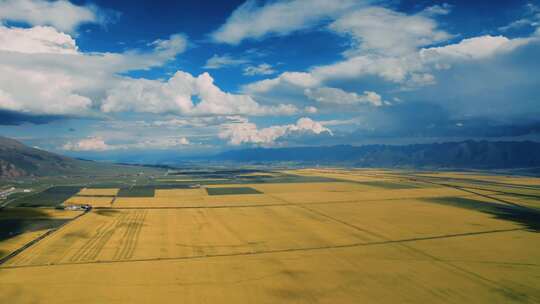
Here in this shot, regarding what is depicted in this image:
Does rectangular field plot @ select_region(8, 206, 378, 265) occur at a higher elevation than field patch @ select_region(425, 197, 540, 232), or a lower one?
lower

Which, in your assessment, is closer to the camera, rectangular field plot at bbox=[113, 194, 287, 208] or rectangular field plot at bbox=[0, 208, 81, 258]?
rectangular field plot at bbox=[0, 208, 81, 258]

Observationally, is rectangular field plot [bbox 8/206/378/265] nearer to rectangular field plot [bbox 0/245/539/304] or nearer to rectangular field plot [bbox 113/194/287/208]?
rectangular field plot [bbox 0/245/539/304]

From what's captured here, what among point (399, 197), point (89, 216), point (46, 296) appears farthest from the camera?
point (399, 197)

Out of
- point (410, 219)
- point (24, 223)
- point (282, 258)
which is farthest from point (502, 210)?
point (24, 223)

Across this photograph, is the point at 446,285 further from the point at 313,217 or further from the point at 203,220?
the point at 203,220

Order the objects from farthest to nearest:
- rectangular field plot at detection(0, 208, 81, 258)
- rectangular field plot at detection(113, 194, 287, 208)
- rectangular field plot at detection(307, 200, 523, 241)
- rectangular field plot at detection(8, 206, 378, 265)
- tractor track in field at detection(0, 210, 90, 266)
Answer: rectangular field plot at detection(113, 194, 287, 208), rectangular field plot at detection(307, 200, 523, 241), rectangular field plot at detection(0, 208, 81, 258), rectangular field plot at detection(8, 206, 378, 265), tractor track in field at detection(0, 210, 90, 266)

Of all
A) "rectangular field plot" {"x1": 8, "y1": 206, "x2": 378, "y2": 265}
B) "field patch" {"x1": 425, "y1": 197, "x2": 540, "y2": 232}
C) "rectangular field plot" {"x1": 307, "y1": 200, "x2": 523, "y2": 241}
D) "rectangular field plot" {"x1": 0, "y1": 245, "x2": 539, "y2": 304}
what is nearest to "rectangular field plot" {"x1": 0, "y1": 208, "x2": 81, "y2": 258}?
"rectangular field plot" {"x1": 8, "y1": 206, "x2": 378, "y2": 265}

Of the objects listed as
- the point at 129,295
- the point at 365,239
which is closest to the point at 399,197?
the point at 365,239
